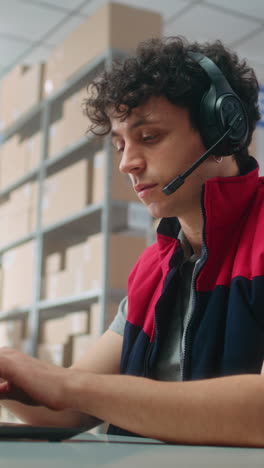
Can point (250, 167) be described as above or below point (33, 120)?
below

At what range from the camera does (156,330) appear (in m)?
1.01

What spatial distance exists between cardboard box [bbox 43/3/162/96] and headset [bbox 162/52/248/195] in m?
1.68

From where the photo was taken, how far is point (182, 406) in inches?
25.5

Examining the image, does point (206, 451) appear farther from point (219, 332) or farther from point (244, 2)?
point (244, 2)

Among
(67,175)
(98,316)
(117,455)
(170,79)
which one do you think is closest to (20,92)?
(67,175)

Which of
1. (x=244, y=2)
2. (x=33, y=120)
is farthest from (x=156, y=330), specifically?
(x=244, y=2)

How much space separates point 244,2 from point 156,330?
9.70ft

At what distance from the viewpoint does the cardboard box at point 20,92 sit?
3415mm

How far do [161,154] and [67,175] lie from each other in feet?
6.32

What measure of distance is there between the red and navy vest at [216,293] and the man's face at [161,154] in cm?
9

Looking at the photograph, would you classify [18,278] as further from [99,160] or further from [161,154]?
[161,154]

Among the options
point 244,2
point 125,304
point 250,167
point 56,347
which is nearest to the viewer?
point 250,167

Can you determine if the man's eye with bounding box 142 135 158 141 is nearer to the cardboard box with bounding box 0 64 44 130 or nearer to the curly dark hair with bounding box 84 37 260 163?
the curly dark hair with bounding box 84 37 260 163

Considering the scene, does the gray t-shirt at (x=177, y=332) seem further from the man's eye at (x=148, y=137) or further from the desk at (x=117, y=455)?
the desk at (x=117, y=455)
